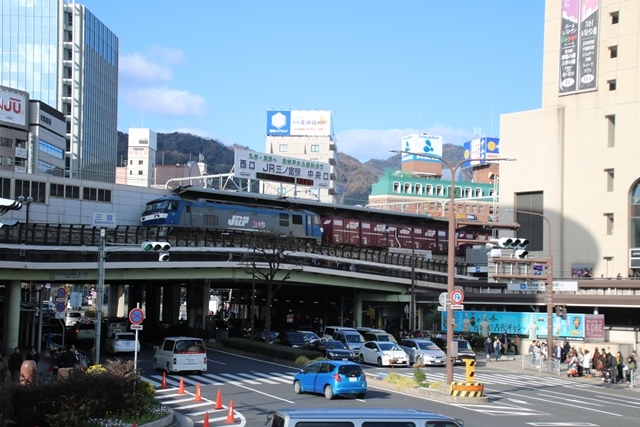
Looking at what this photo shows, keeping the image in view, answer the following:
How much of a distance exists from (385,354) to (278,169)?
39371mm

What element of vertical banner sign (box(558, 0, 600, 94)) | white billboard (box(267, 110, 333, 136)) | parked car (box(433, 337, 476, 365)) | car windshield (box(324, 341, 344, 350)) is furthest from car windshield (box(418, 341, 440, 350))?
white billboard (box(267, 110, 333, 136))

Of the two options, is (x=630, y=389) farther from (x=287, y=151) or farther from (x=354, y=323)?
(x=287, y=151)

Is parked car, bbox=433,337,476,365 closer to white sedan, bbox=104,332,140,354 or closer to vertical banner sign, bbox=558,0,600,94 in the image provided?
white sedan, bbox=104,332,140,354

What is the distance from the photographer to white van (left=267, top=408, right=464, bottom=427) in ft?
40.8

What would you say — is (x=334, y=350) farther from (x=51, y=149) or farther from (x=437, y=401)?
(x=51, y=149)

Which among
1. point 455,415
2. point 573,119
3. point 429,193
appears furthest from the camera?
point 429,193

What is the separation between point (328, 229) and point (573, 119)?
25.9m

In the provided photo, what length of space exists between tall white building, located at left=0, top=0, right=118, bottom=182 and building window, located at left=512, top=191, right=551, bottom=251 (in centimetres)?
6778

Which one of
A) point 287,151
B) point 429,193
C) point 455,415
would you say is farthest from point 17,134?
point 429,193

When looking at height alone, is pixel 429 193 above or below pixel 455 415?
above

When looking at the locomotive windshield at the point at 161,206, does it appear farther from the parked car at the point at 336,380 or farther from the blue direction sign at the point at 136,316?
the parked car at the point at 336,380

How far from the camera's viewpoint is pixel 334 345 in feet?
146

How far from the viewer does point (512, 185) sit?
255 feet

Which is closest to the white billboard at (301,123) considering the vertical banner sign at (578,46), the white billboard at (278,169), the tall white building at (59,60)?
the tall white building at (59,60)
